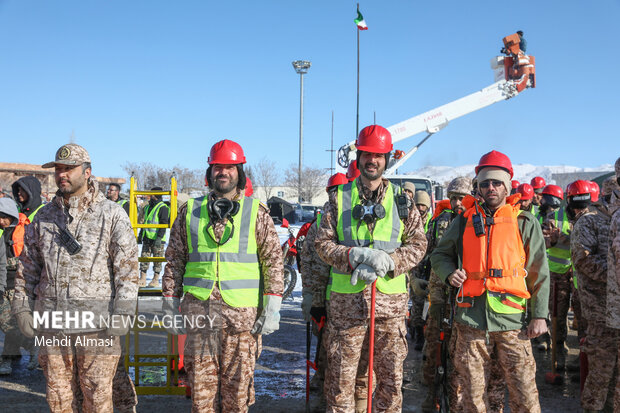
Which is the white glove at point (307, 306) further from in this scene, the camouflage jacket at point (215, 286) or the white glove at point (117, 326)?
the white glove at point (117, 326)

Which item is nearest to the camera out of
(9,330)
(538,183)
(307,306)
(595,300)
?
(307,306)

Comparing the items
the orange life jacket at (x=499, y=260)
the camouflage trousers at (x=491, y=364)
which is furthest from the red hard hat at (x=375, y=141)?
the camouflage trousers at (x=491, y=364)

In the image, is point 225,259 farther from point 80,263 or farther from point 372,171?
point 372,171

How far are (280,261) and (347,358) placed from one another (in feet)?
2.79

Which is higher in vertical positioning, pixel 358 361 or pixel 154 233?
pixel 154 233

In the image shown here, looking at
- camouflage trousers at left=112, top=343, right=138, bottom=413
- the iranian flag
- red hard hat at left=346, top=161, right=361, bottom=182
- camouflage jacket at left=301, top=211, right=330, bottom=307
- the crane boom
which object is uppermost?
the iranian flag

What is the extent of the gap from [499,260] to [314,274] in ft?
5.06

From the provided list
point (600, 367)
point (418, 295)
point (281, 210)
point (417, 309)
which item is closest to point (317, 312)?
point (418, 295)

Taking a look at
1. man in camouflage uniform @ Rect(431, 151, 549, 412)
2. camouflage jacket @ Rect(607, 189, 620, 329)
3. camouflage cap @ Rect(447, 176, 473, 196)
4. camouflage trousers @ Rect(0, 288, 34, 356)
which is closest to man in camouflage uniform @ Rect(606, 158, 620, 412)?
camouflage jacket @ Rect(607, 189, 620, 329)

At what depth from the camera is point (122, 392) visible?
12.4ft

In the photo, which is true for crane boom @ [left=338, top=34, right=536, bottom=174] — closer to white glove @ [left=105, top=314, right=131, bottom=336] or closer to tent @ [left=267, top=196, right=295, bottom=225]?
tent @ [left=267, top=196, right=295, bottom=225]

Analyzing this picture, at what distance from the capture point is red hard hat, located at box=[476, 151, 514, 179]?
11.6 feet

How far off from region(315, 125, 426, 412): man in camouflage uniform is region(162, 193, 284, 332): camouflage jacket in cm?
36

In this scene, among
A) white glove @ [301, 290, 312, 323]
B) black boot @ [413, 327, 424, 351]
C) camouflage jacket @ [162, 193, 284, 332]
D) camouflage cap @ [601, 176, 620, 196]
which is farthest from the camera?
black boot @ [413, 327, 424, 351]
